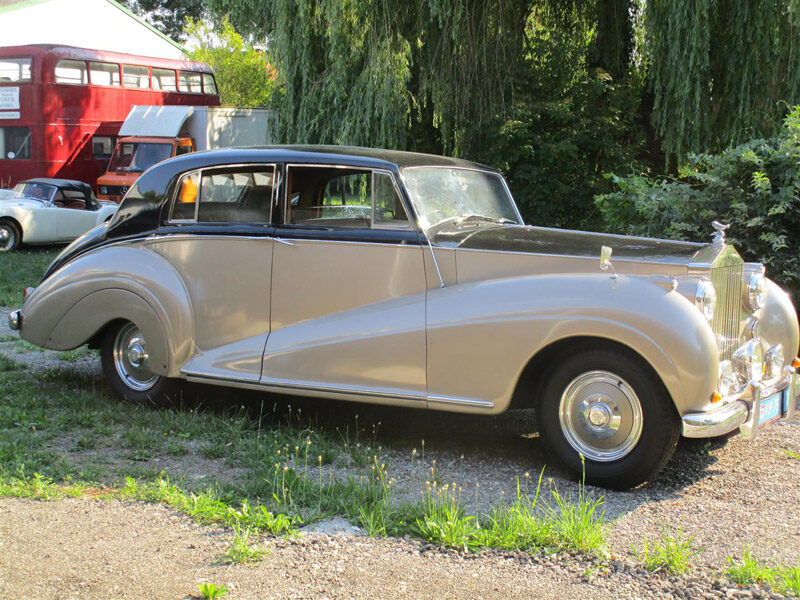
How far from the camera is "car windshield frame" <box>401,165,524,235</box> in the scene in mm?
5176

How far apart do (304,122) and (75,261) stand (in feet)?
23.6

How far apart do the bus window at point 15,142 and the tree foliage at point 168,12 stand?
3212cm

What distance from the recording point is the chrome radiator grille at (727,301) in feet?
15.0

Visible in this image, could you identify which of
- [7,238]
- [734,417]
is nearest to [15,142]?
[7,238]

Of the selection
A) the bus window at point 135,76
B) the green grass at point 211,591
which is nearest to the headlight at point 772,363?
the green grass at point 211,591

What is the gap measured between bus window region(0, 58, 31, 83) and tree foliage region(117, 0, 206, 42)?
32036 millimetres

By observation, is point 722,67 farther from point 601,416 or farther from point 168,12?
point 168,12

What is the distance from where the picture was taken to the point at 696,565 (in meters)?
3.49

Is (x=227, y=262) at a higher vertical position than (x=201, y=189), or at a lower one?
lower

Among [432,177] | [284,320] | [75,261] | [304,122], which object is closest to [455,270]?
[432,177]

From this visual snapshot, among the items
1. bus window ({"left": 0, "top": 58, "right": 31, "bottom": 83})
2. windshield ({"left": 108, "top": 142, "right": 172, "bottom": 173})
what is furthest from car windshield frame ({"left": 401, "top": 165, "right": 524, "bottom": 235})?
bus window ({"left": 0, "top": 58, "right": 31, "bottom": 83})

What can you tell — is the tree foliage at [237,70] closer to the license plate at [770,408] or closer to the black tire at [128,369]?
the black tire at [128,369]

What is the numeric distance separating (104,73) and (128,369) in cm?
1729

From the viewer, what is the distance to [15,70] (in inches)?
792
